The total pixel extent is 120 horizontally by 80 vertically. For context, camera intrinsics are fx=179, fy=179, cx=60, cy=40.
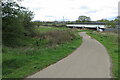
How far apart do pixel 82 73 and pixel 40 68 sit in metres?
2.12

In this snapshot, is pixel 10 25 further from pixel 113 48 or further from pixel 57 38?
pixel 113 48

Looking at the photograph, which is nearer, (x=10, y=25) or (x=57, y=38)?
(x=10, y=25)

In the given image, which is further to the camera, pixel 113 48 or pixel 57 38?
pixel 57 38

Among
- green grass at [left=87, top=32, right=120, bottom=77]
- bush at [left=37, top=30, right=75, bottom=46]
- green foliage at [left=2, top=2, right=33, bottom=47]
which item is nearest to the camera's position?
green grass at [left=87, top=32, right=120, bottom=77]

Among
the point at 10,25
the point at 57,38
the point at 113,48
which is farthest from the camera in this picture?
the point at 57,38

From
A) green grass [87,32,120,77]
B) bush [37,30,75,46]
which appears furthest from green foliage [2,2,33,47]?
green grass [87,32,120,77]

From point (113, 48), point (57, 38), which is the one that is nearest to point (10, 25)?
point (57, 38)

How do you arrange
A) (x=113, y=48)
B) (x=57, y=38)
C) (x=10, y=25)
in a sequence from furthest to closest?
1. (x=57, y=38)
2. (x=10, y=25)
3. (x=113, y=48)

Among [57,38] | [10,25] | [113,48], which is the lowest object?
[113,48]

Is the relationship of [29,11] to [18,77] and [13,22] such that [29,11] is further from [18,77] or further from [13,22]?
[18,77]

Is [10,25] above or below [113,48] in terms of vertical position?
above

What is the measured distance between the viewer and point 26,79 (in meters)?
6.75

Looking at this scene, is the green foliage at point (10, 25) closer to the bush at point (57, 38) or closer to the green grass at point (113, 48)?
the bush at point (57, 38)

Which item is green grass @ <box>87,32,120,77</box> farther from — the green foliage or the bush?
the green foliage
